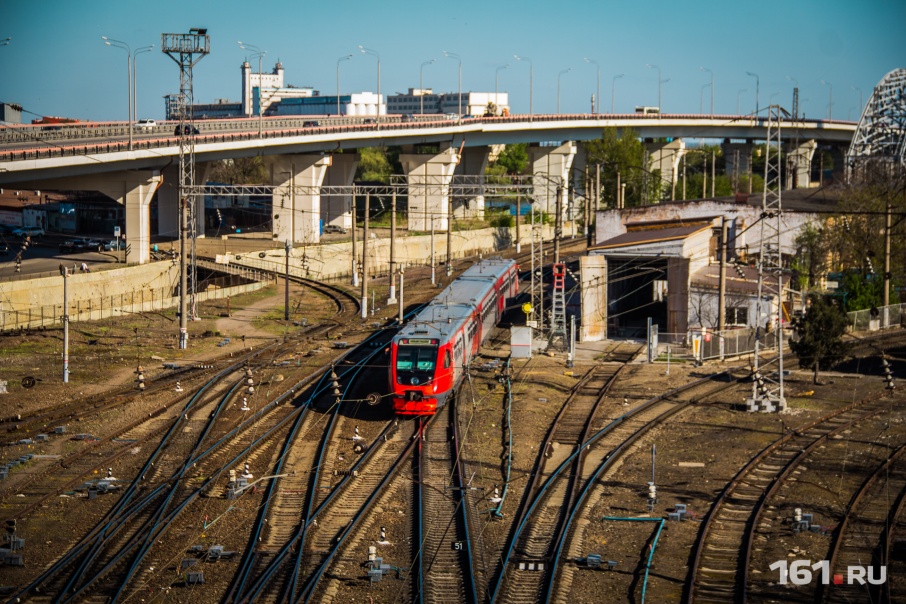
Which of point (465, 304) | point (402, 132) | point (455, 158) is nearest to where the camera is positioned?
point (465, 304)

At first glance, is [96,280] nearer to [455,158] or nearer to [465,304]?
[465,304]

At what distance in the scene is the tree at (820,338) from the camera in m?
30.9

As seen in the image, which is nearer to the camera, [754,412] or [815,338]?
[754,412]

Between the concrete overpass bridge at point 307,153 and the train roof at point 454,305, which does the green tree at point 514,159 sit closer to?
the concrete overpass bridge at point 307,153

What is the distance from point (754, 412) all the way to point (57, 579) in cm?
1797

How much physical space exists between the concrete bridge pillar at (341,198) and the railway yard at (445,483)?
4236 cm

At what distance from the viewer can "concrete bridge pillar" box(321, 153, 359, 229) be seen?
75.6m

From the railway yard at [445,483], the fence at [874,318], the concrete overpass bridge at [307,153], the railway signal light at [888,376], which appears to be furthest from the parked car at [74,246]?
the railway signal light at [888,376]

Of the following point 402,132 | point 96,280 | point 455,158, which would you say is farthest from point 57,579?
point 455,158

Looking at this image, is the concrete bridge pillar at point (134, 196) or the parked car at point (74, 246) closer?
the concrete bridge pillar at point (134, 196)

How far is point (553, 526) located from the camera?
18.1 m

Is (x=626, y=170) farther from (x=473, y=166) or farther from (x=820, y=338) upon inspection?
(x=820, y=338)

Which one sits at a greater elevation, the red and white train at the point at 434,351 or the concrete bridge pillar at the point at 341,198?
the concrete bridge pillar at the point at 341,198

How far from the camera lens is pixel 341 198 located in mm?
76750
